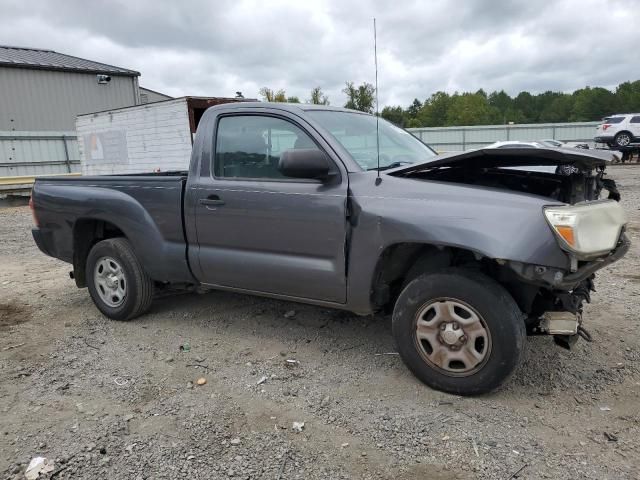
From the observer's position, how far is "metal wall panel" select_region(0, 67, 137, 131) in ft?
75.9

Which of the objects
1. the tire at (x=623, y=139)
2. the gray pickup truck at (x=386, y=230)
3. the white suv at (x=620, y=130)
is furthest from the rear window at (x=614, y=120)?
the gray pickup truck at (x=386, y=230)

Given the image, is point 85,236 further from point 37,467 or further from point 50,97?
point 50,97

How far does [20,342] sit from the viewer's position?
14.3 ft

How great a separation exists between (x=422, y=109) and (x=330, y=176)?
91.0 m

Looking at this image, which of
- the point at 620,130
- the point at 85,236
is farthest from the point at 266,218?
the point at 620,130

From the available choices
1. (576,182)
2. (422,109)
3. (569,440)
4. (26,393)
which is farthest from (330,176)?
(422,109)

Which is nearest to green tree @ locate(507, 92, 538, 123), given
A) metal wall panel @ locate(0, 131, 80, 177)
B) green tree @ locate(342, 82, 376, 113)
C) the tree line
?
the tree line

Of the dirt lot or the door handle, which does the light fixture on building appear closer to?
the dirt lot

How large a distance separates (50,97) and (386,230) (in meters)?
25.7

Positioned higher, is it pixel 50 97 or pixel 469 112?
pixel 469 112

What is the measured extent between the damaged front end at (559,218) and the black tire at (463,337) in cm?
20

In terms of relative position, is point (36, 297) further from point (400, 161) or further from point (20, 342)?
point (400, 161)

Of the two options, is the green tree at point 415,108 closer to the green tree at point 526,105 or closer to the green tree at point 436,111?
the green tree at point 436,111

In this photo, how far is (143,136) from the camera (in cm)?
1397
